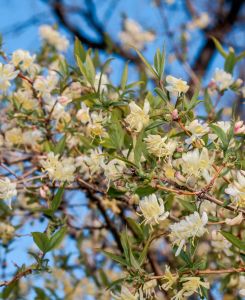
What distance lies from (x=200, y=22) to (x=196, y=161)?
4.75 meters

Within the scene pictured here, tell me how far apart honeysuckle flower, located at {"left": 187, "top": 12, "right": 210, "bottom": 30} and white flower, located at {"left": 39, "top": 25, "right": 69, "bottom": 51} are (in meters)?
3.13

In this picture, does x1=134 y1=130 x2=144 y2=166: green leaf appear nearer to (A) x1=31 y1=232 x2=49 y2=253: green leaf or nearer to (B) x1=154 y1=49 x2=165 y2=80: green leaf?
(B) x1=154 y1=49 x2=165 y2=80: green leaf

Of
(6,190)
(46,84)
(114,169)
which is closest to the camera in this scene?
(114,169)

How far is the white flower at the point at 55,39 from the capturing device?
8.65 ft

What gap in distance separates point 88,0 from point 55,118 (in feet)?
A: 15.8

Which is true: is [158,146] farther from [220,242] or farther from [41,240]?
[220,242]

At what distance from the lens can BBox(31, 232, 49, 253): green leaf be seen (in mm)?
1178

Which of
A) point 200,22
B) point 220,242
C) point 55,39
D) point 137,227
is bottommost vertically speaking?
point 220,242

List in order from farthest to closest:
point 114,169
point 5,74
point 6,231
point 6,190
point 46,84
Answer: point 6,231
point 46,84
point 5,74
point 6,190
point 114,169

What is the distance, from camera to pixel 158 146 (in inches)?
42.9

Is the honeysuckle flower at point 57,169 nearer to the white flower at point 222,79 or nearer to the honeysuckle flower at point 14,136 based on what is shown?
the honeysuckle flower at point 14,136

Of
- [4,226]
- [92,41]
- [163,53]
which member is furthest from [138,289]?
[92,41]

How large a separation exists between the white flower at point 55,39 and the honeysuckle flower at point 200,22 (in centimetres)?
313

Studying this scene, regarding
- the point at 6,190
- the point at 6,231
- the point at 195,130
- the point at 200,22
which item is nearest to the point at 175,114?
the point at 195,130
